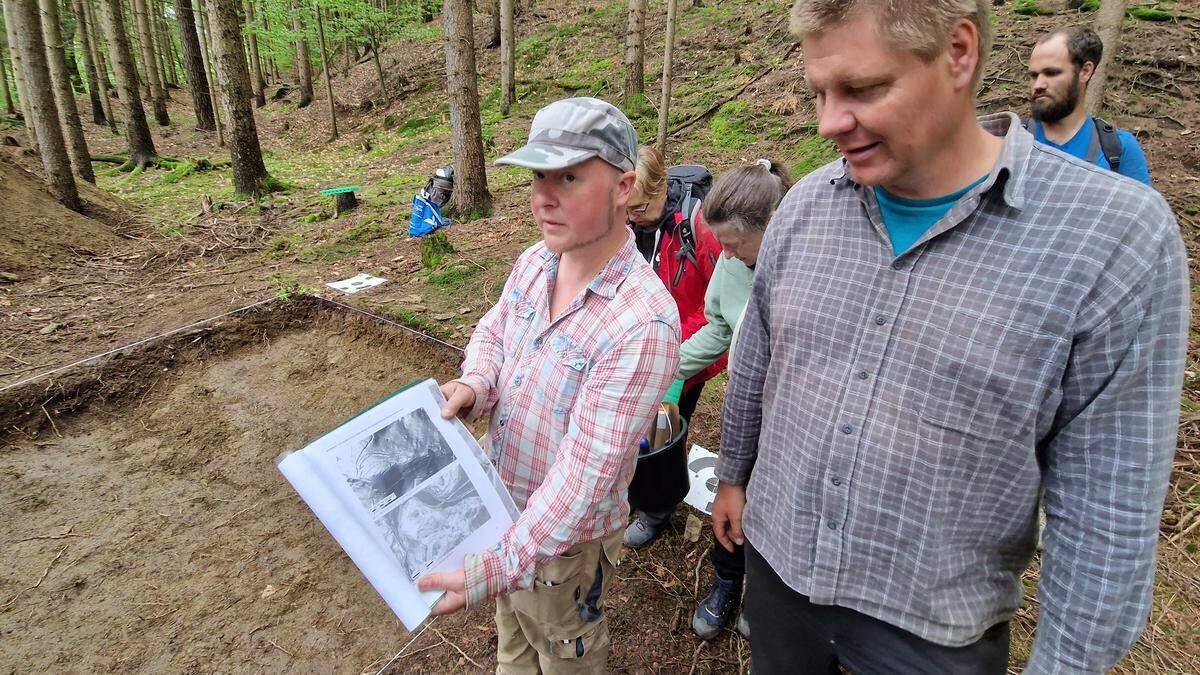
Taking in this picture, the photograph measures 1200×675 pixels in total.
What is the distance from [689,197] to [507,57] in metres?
12.4

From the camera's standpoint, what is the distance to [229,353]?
203 inches

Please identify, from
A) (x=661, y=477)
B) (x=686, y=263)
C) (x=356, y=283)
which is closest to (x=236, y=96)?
(x=356, y=283)

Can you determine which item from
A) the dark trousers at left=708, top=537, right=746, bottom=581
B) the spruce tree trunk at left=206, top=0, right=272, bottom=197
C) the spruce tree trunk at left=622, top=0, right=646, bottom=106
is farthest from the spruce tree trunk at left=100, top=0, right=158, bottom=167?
the dark trousers at left=708, top=537, right=746, bottom=581

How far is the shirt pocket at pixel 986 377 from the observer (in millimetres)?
979

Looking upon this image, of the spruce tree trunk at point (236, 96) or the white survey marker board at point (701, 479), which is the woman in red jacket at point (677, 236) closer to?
the white survey marker board at point (701, 479)

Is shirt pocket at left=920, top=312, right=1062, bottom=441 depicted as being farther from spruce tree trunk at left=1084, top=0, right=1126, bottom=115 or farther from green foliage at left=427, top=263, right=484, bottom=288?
spruce tree trunk at left=1084, top=0, right=1126, bottom=115

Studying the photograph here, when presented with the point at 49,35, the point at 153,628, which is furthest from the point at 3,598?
the point at 49,35

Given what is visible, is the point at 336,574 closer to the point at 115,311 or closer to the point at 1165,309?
the point at 1165,309

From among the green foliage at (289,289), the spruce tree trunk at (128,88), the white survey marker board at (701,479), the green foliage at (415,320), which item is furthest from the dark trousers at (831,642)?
the spruce tree trunk at (128,88)

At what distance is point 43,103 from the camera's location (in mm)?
7426

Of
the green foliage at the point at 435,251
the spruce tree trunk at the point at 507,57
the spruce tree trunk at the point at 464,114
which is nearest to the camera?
the green foliage at the point at 435,251

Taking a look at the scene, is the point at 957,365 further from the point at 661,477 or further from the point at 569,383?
the point at 661,477

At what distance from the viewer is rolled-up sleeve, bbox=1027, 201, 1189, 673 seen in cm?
92

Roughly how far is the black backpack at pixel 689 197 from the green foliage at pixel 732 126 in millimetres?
5747
